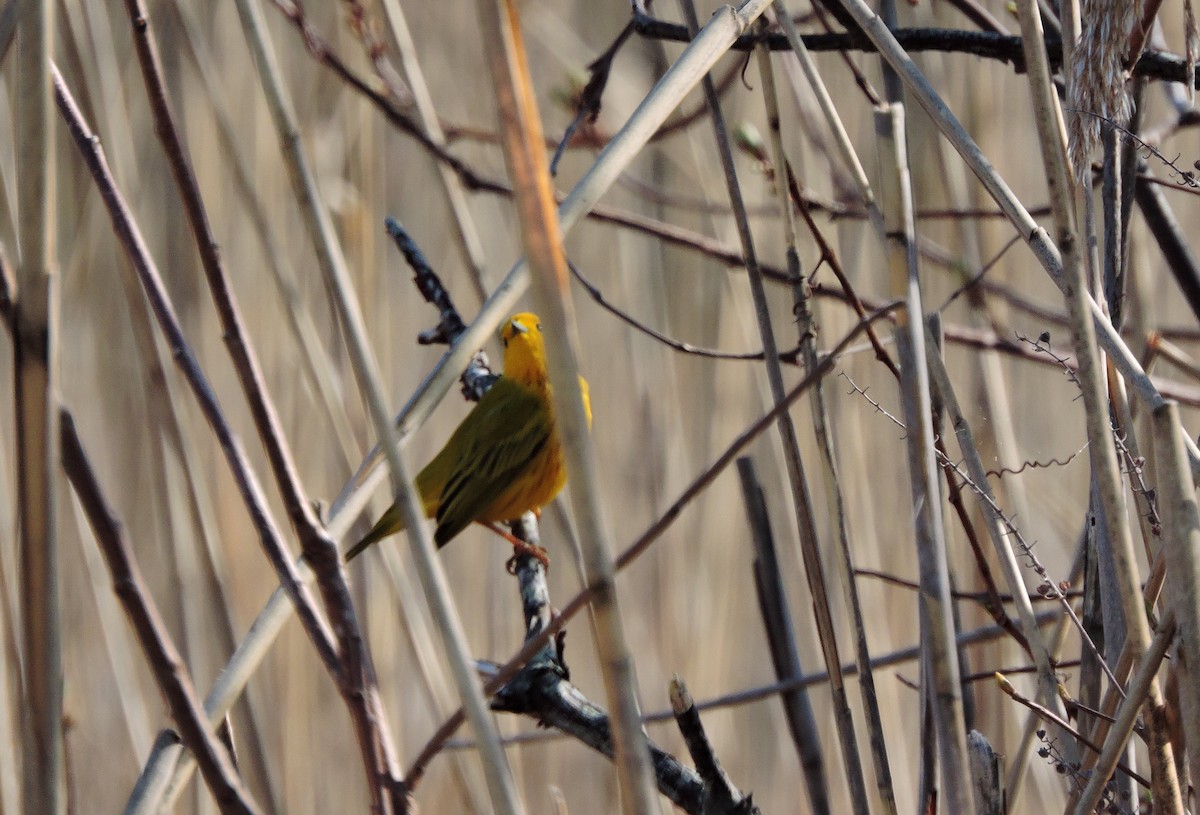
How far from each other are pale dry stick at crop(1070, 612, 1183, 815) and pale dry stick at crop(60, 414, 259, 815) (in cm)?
67

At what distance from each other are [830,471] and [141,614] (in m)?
0.70

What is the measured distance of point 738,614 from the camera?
2664mm

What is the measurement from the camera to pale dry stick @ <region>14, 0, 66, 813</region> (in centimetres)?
68

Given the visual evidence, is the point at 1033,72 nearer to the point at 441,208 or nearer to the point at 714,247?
the point at 714,247

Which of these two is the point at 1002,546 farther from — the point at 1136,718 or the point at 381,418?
the point at 381,418

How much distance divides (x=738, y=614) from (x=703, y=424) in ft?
1.63

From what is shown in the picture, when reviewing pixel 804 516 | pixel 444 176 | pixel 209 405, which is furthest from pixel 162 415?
pixel 804 516

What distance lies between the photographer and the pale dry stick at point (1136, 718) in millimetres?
794

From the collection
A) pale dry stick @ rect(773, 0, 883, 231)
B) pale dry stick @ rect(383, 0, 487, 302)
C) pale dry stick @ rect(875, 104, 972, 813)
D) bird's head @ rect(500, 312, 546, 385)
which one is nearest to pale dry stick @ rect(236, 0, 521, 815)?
pale dry stick @ rect(875, 104, 972, 813)

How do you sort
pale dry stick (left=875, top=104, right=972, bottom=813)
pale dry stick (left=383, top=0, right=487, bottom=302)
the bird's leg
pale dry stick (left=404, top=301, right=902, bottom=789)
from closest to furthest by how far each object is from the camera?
pale dry stick (left=404, top=301, right=902, bottom=789)
pale dry stick (left=875, top=104, right=972, bottom=813)
pale dry stick (left=383, top=0, right=487, bottom=302)
the bird's leg

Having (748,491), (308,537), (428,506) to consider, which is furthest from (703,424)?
(308,537)

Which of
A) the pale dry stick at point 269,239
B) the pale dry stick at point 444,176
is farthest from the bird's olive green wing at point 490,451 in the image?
the pale dry stick at point 444,176

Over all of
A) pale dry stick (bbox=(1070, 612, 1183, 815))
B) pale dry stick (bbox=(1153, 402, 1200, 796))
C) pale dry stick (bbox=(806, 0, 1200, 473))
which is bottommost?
pale dry stick (bbox=(1070, 612, 1183, 815))

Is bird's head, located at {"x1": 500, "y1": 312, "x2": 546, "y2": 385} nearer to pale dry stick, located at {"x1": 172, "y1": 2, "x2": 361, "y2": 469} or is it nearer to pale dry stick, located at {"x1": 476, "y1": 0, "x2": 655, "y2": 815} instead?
pale dry stick, located at {"x1": 172, "y1": 2, "x2": 361, "y2": 469}
